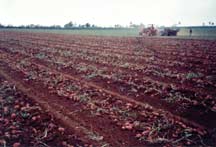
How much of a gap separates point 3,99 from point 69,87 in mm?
1943

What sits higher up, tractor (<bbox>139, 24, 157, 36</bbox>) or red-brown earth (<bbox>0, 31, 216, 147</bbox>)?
tractor (<bbox>139, 24, 157, 36</bbox>)

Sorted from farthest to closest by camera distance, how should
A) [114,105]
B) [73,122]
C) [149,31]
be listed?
[149,31] → [114,105] → [73,122]

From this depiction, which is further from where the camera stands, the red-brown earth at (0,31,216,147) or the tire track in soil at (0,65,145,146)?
the red-brown earth at (0,31,216,147)

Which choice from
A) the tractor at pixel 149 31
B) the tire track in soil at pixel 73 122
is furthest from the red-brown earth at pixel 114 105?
the tractor at pixel 149 31

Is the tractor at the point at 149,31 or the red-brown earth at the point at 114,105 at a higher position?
the tractor at the point at 149,31

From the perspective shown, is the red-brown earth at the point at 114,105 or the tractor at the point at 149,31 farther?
the tractor at the point at 149,31

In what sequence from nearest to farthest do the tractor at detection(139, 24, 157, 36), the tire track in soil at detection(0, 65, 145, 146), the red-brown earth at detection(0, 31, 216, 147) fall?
the tire track in soil at detection(0, 65, 145, 146) → the red-brown earth at detection(0, 31, 216, 147) → the tractor at detection(139, 24, 157, 36)

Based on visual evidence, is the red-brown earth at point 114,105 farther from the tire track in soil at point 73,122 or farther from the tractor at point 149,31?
the tractor at point 149,31

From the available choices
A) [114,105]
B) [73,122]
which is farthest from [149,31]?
[73,122]

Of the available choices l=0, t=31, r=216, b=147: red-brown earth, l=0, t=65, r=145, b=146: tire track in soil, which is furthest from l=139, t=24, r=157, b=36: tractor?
l=0, t=65, r=145, b=146: tire track in soil

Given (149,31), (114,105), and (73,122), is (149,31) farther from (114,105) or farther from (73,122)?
(73,122)

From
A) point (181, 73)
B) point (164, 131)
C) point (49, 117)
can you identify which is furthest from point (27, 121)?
point (181, 73)

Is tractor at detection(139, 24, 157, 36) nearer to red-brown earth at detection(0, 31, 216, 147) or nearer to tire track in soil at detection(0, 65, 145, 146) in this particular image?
red-brown earth at detection(0, 31, 216, 147)

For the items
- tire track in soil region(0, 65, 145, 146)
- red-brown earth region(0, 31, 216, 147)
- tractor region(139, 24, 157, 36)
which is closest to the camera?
tire track in soil region(0, 65, 145, 146)
